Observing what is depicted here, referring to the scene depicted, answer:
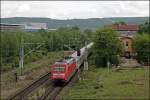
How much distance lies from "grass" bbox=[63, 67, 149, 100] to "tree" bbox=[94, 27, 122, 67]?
9408 mm

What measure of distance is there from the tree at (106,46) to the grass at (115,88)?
30.9ft

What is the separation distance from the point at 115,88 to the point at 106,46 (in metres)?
21.6

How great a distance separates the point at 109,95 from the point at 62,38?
64.1 metres

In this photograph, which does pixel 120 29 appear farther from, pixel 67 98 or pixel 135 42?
pixel 67 98

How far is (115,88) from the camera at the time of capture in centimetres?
3434

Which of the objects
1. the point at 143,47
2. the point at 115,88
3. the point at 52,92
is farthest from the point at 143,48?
the point at 52,92

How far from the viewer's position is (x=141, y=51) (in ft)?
187

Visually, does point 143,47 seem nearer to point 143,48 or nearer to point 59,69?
point 143,48

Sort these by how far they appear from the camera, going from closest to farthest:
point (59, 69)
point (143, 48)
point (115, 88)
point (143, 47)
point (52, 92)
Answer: point (115, 88) → point (52, 92) → point (59, 69) → point (143, 48) → point (143, 47)

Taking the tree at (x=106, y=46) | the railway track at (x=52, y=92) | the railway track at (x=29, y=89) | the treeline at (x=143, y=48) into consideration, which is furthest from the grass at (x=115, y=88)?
the treeline at (x=143, y=48)

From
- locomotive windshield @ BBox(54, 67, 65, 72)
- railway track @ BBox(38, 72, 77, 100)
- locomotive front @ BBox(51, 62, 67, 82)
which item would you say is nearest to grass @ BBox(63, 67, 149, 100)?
railway track @ BBox(38, 72, 77, 100)

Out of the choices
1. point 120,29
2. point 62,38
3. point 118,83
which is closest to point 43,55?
point 62,38

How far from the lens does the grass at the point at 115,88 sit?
99.3 ft

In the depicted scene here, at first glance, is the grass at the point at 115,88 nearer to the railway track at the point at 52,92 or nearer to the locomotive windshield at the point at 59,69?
the railway track at the point at 52,92
